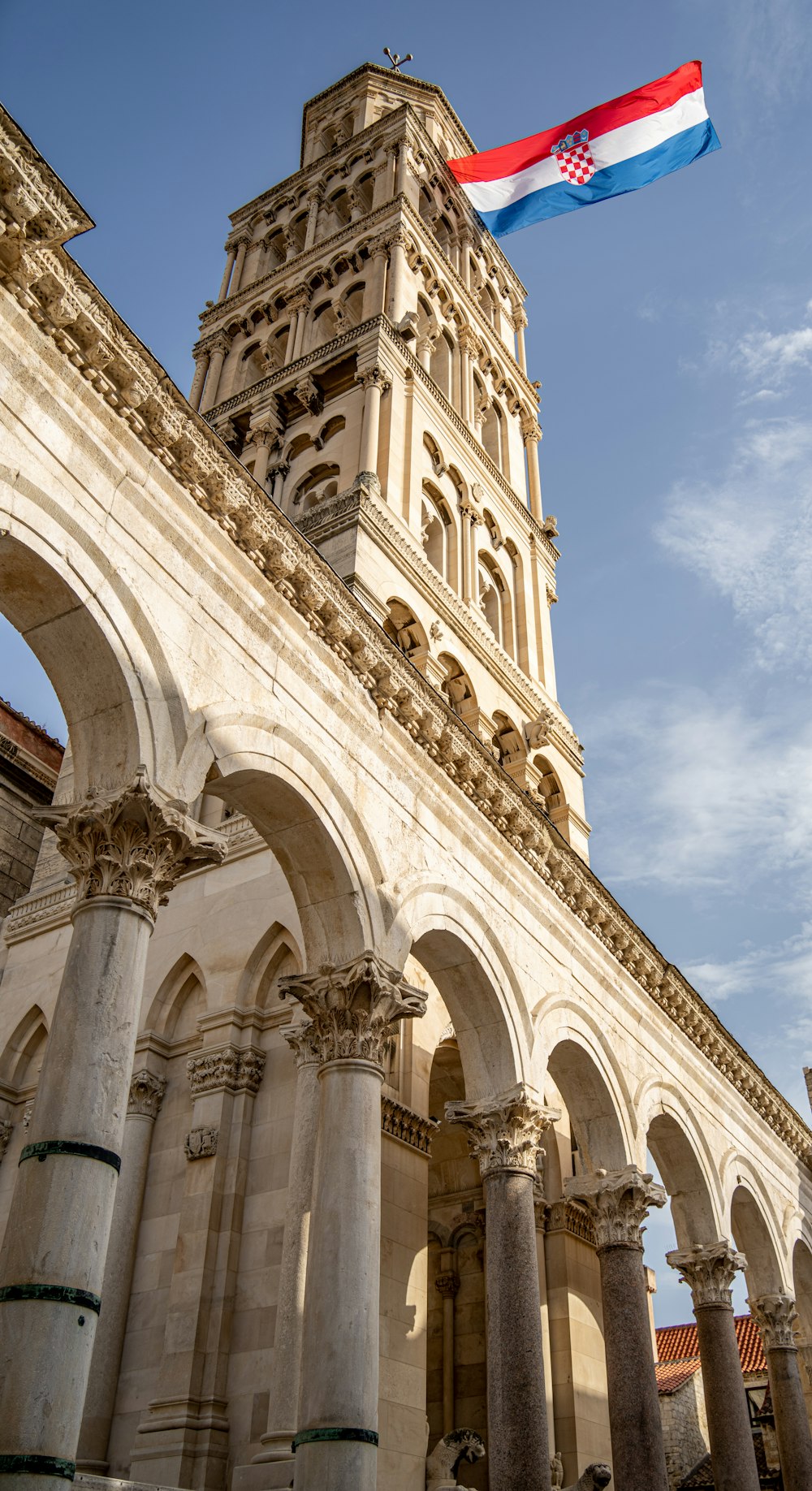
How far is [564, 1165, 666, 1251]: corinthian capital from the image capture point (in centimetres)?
1464

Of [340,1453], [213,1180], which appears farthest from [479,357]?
[340,1453]

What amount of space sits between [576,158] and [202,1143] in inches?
782

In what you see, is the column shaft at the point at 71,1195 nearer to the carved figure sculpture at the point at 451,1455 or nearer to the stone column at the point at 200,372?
the carved figure sculpture at the point at 451,1455

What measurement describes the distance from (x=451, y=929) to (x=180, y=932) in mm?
4255

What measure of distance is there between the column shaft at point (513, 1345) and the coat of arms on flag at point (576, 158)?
760 inches

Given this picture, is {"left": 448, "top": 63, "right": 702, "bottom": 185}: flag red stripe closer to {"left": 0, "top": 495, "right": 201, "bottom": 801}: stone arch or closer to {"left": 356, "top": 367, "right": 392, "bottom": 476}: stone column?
{"left": 356, "top": 367, "right": 392, "bottom": 476}: stone column

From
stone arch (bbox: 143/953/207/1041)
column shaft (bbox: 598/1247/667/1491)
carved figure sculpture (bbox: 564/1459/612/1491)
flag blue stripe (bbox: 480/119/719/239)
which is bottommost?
carved figure sculpture (bbox: 564/1459/612/1491)

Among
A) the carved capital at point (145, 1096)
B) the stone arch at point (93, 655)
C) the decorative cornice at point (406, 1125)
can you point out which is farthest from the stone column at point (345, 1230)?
the carved capital at point (145, 1096)

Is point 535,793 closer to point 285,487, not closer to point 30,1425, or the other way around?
point 285,487

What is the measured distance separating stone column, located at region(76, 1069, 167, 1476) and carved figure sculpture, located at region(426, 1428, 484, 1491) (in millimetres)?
3247

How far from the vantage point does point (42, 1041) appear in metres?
17.0

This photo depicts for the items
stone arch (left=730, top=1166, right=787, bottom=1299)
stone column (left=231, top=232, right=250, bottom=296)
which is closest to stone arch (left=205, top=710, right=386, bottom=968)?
stone arch (left=730, top=1166, right=787, bottom=1299)

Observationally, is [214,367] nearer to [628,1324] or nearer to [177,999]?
[177,999]

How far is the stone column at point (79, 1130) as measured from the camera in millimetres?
6660
